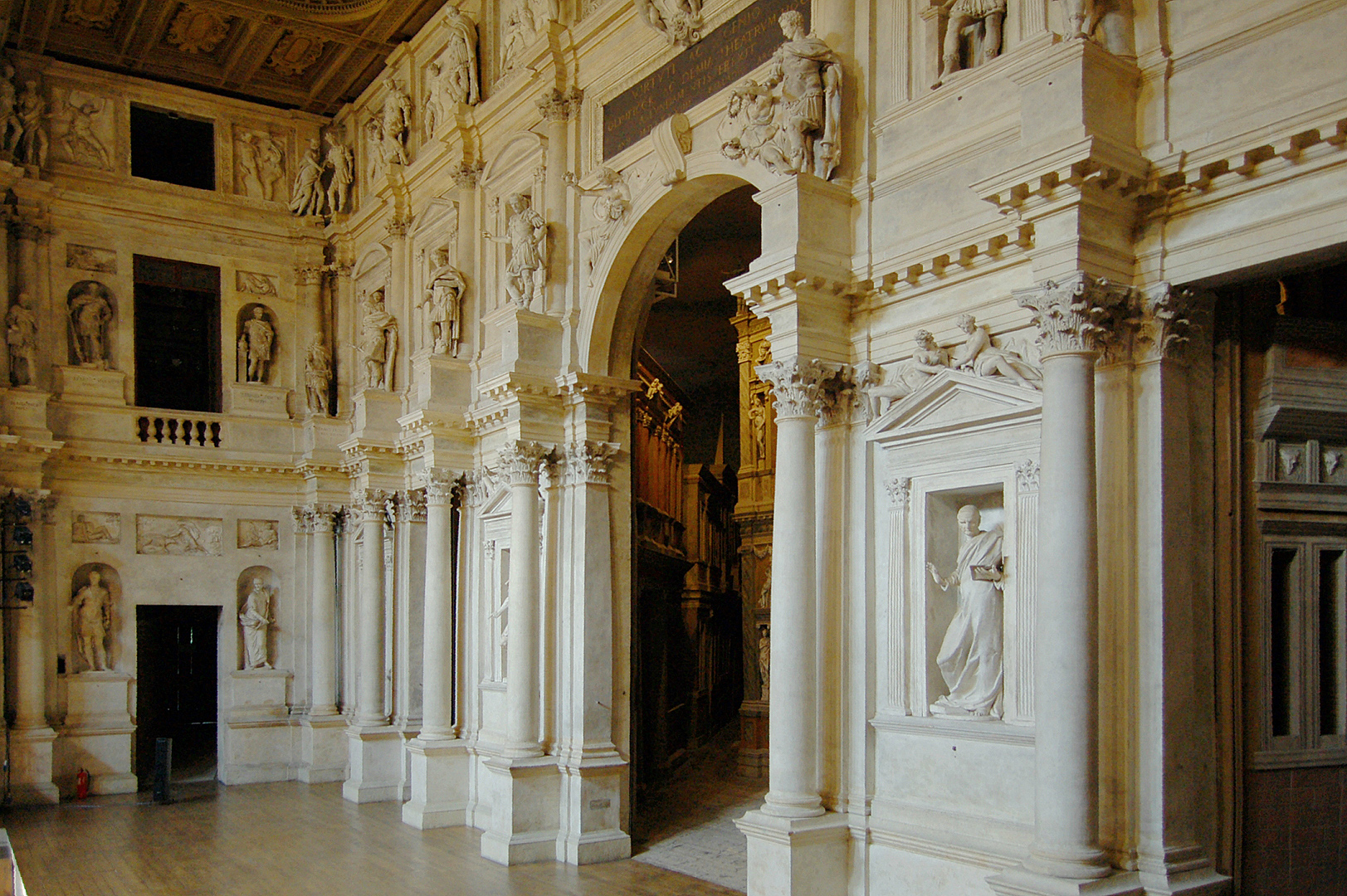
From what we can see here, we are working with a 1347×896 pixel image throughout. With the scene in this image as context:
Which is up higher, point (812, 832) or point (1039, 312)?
point (1039, 312)

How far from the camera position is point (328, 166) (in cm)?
1761

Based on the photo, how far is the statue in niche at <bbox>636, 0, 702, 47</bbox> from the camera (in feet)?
32.7

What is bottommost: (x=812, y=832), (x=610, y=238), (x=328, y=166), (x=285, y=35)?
(x=812, y=832)

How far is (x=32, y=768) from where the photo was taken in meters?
14.5

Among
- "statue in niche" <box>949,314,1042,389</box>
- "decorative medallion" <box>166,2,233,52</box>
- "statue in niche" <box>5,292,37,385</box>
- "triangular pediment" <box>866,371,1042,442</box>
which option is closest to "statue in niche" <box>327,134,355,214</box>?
"decorative medallion" <box>166,2,233,52</box>

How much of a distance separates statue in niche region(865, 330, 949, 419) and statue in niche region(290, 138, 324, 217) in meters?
12.0

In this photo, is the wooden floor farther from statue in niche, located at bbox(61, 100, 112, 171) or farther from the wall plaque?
statue in niche, located at bbox(61, 100, 112, 171)

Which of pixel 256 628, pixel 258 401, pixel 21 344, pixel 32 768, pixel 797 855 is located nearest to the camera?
pixel 797 855

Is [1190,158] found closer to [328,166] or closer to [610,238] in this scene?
[610,238]

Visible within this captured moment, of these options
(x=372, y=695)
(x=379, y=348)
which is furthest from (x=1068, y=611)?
(x=379, y=348)

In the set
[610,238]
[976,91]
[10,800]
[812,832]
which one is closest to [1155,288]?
[976,91]

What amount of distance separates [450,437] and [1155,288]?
852 centimetres

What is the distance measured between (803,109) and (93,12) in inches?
452

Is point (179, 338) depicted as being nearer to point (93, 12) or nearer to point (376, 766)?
point (93, 12)
